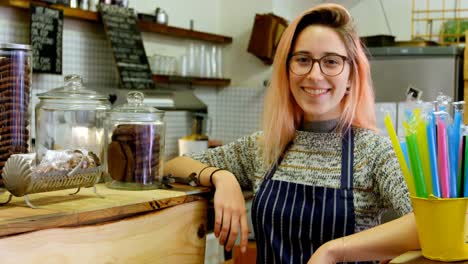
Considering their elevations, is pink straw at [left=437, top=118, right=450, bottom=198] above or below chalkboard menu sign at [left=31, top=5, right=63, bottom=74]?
below

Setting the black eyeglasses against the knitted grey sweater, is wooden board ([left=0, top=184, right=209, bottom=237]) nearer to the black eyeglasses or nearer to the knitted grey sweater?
the knitted grey sweater

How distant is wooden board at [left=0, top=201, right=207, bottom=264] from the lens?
108 centimetres

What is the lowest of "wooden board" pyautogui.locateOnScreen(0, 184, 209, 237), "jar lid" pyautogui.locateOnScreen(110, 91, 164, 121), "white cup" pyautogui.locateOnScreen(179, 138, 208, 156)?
"white cup" pyautogui.locateOnScreen(179, 138, 208, 156)

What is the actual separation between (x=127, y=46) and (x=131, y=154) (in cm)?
222

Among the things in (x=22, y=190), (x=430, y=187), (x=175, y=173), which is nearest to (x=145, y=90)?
(x=175, y=173)

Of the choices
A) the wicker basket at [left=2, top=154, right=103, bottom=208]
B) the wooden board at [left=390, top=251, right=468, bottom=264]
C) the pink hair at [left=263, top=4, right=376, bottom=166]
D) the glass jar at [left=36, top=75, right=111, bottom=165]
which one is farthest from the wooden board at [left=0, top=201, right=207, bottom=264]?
the wooden board at [left=390, top=251, right=468, bottom=264]

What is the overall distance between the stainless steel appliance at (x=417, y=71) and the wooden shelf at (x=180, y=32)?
3.55 ft

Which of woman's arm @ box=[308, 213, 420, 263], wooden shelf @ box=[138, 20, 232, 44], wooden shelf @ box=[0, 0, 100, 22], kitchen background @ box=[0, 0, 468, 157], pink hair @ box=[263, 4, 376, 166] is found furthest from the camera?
kitchen background @ box=[0, 0, 468, 157]

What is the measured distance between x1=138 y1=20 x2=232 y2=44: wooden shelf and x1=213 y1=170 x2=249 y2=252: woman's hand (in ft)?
7.78

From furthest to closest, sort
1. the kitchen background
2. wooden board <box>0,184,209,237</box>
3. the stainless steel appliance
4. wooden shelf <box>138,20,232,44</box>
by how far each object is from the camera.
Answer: the kitchen background, wooden shelf <box>138,20,232,44</box>, the stainless steel appliance, wooden board <box>0,184,209,237</box>

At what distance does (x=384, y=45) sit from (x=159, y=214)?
2859mm

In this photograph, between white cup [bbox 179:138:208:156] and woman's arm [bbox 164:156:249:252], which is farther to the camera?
white cup [bbox 179:138:208:156]

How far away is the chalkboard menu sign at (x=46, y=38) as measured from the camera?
3.13 meters

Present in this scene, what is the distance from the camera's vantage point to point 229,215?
152cm
